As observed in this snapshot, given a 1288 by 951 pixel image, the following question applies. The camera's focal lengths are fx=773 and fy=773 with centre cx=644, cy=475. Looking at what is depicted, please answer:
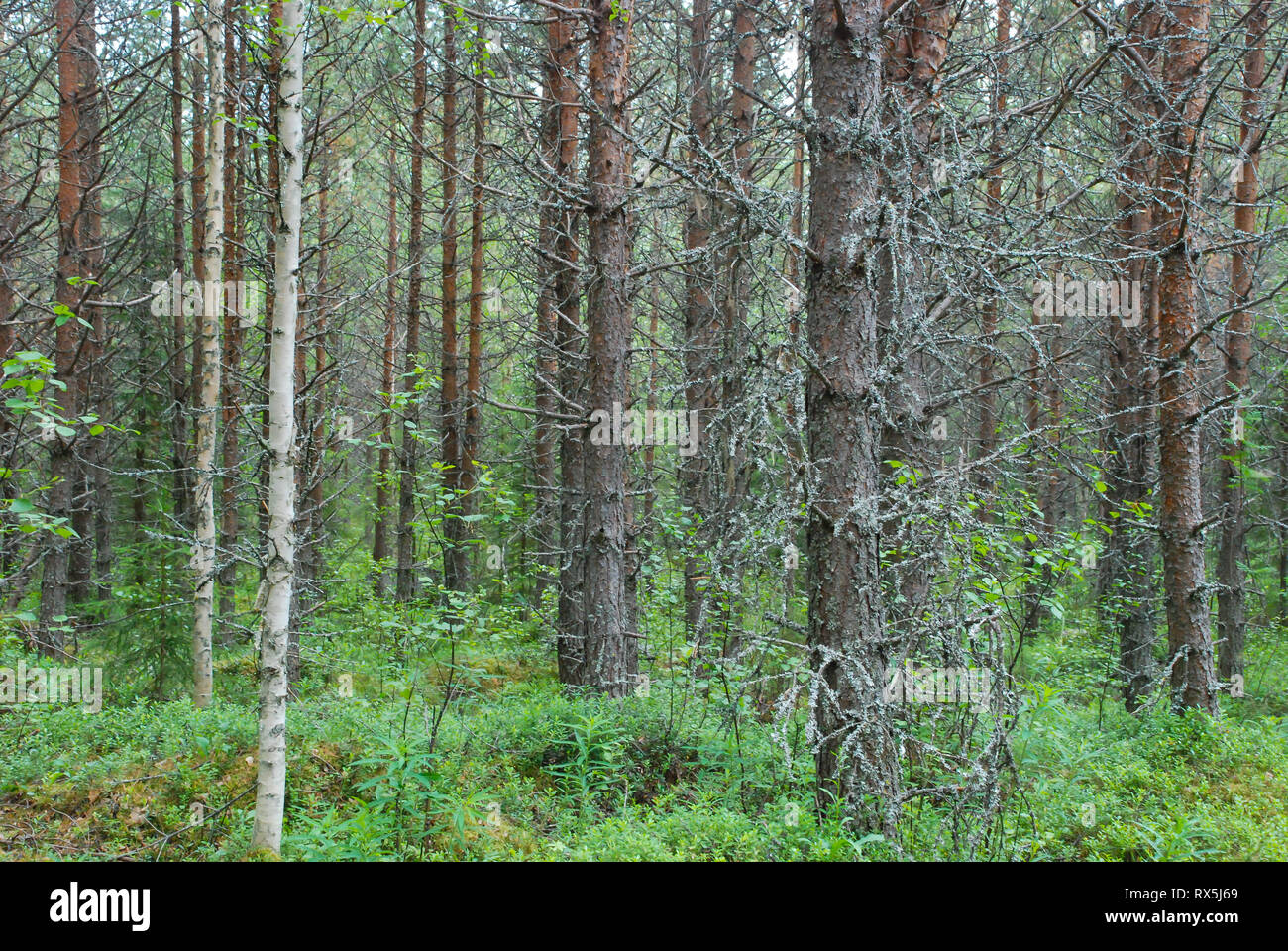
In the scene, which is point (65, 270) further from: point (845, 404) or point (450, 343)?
point (845, 404)

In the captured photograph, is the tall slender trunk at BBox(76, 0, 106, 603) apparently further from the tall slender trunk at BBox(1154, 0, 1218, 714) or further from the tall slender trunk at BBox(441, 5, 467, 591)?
the tall slender trunk at BBox(1154, 0, 1218, 714)

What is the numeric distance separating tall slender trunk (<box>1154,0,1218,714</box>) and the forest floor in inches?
23.7

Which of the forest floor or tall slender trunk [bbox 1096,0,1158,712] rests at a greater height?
tall slender trunk [bbox 1096,0,1158,712]

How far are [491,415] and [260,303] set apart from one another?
596 centimetres

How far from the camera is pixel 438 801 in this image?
4777mm

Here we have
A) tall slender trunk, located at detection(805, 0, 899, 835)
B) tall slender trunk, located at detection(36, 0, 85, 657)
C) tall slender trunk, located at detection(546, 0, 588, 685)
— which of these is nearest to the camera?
tall slender trunk, located at detection(805, 0, 899, 835)

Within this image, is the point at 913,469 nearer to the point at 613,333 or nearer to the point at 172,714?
the point at 613,333

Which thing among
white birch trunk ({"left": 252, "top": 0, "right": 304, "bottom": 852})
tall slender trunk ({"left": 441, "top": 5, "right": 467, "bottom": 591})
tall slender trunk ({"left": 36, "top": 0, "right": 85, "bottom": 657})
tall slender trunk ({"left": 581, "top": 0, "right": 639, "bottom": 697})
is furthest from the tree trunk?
white birch trunk ({"left": 252, "top": 0, "right": 304, "bottom": 852})

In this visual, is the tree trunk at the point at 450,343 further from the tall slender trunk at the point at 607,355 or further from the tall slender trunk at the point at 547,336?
the tall slender trunk at the point at 607,355

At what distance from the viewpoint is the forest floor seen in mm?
4191

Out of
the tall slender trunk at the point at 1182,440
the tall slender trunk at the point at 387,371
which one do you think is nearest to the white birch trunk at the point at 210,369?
the tall slender trunk at the point at 387,371

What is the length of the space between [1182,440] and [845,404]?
505 cm

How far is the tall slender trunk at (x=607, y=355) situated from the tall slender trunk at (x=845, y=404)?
119 inches

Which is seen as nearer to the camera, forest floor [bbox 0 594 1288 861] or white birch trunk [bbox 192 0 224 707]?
forest floor [bbox 0 594 1288 861]
